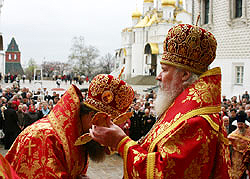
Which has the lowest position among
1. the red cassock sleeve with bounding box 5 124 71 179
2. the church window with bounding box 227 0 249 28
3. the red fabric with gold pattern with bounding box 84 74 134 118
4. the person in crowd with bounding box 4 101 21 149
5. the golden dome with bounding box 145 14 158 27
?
the person in crowd with bounding box 4 101 21 149

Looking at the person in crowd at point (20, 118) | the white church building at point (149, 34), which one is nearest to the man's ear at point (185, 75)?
the person in crowd at point (20, 118)

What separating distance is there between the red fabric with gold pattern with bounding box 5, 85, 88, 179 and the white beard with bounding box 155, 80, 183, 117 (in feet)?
2.44

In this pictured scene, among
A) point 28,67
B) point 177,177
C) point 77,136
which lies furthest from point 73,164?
point 28,67

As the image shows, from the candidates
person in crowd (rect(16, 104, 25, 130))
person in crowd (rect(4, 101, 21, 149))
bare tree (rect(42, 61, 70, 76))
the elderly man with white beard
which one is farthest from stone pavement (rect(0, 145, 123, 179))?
bare tree (rect(42, 61, 70, 76))

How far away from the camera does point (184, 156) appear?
2.03m

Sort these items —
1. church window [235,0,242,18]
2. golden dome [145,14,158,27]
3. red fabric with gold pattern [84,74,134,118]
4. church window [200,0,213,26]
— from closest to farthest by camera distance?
red fabric with gold pattern [84,74,134,118]
church window [235,0,242,18]
church window [200,0,213,26]
golden dome [145,14,158,27]

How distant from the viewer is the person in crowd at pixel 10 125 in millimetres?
10891

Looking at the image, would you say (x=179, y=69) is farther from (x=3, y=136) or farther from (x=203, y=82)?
(x=3, y=136)

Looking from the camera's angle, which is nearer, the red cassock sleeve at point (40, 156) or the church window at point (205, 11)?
the red cassock sleeve at point (40, 156)

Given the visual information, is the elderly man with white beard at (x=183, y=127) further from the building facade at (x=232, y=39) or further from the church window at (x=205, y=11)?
the church window at (x=205, y=11)

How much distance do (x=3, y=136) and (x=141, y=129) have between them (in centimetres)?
518

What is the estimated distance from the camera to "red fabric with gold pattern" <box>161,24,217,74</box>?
94.4 inches

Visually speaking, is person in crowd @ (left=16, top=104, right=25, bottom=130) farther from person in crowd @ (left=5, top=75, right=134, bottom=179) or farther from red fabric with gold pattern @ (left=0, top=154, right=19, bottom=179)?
red fabric with gold pattern @ (left=0, top=154, right=19, bottom=179)

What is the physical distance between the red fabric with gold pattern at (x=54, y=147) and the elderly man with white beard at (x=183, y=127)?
1.38 ft
